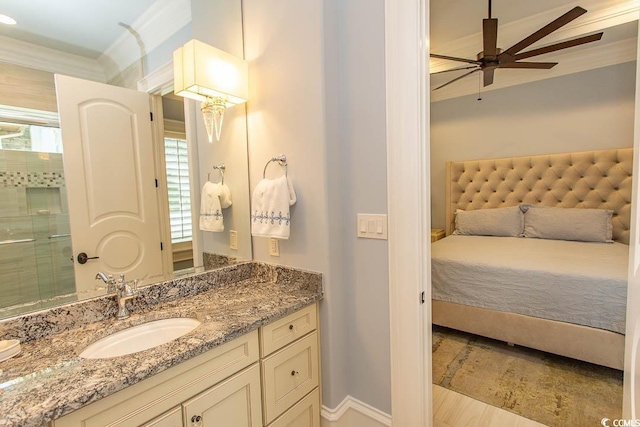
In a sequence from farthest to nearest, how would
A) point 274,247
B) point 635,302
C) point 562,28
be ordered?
point 562,28 < point 274,247 < point 635,302

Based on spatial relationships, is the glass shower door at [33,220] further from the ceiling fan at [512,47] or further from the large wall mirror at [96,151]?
the ceiling fan at [512,47]

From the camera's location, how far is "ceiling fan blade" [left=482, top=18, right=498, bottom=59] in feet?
6.70

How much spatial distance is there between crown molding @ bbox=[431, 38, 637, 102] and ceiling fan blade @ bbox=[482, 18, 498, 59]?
165 centimetres

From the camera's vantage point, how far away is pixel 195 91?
1.47 m

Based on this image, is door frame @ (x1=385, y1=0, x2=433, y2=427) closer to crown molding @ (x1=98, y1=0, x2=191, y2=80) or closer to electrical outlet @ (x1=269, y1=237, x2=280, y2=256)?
electrical outlet @ (x1=269, y1=237, x2=280, y2=256)

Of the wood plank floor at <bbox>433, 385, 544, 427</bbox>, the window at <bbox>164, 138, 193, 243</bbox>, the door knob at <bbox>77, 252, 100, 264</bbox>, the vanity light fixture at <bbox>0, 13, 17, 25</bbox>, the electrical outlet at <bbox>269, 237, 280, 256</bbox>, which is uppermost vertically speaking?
the vanity light fixture at <bbox>0, 13, 17, 25</bbox>

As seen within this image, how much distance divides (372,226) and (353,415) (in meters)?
0.98

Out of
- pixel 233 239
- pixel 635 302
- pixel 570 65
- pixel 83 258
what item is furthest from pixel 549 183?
pixel 83 258

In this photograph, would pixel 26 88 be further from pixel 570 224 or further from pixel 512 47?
pixel 570 224

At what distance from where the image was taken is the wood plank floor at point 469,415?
66.0 inches

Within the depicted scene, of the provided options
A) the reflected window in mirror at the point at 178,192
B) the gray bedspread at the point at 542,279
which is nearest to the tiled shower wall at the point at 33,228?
the reflected window in mirror at the point at 178,192

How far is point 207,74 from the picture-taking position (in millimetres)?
1439

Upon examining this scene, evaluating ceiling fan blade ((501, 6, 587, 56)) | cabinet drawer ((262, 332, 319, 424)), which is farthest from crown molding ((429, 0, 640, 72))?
cabinet drawer ((262, 332, 319, 424))

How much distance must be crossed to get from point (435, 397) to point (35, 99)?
2483 mm
